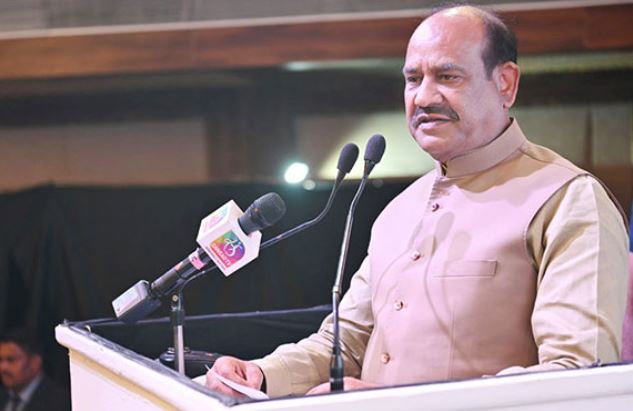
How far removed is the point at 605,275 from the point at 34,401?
3236 millimetres

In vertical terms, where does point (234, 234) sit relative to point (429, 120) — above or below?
below

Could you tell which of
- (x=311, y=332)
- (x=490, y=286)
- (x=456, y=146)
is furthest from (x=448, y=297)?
(x=311, y=332)

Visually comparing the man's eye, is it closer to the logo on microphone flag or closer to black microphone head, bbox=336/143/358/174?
black microphone head, bbox=336/143/358/174

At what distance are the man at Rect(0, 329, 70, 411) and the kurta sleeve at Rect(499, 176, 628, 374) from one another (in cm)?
306

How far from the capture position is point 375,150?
2.03m

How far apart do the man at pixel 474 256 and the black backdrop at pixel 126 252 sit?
2.10 metres

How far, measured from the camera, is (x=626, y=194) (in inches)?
181

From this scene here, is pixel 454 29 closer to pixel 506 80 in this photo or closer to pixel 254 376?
pixel 506 80

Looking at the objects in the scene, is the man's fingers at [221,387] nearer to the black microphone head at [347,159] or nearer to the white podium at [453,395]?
the white podium at [453,395]

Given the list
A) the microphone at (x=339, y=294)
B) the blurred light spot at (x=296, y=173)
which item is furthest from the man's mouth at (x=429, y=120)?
the blurred light spot at (x=296, y=173)

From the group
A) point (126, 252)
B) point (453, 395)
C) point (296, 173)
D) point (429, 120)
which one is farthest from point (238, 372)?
point (296, 173)

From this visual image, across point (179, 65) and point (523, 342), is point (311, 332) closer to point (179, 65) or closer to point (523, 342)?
point (523, 342)

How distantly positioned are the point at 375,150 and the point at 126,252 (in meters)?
2.66

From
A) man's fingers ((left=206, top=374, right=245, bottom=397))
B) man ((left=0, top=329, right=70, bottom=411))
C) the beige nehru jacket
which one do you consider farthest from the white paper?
man ((left=0, top=329, right=70, bottom=411))
